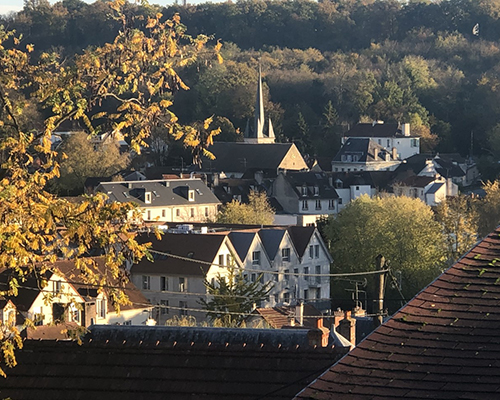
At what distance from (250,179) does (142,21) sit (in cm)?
7677

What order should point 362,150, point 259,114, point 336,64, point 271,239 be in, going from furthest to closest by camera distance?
point 336,64
point 259,114
point 362,150
point 271,239

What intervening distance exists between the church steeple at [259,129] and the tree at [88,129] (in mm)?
105867

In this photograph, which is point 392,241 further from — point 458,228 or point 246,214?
point 246,214

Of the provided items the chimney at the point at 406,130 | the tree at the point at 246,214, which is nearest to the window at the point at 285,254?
the tree at the point at 246,214

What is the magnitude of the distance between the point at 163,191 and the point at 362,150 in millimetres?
37450

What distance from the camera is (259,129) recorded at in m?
120

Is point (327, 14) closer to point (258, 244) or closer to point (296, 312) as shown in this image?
point (258, 244)

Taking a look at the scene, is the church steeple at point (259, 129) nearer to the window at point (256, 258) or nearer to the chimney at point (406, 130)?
the chimney at point (406, 130)

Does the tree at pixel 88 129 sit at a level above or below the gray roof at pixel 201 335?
above

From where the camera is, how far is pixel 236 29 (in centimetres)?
18462

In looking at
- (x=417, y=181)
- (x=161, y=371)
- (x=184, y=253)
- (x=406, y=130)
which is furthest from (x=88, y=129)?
(x=406, y=130)

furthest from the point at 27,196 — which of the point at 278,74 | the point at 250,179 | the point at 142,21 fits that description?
the point at 278,74

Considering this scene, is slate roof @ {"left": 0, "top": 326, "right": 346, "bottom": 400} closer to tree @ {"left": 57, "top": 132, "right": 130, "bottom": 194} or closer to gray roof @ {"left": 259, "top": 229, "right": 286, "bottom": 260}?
gray roof @ {"left": 259, "top": 229, "right": 286, "bottom": 260}

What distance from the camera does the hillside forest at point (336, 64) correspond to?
122 metres
